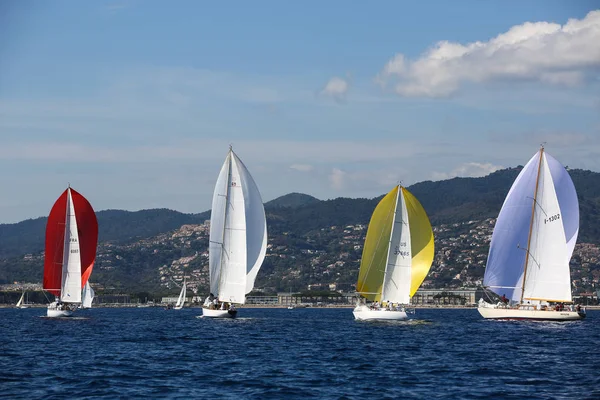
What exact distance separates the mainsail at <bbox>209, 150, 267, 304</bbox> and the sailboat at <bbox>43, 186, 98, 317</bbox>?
14.1m

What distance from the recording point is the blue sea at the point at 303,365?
36.0 meters

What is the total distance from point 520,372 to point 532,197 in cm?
3938

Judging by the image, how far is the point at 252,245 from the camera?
80438 millimetres

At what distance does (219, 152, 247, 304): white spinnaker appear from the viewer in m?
80.0

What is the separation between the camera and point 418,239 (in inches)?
3078

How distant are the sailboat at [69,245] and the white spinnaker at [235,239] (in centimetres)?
1480

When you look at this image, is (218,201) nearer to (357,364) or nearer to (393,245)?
(393,245)

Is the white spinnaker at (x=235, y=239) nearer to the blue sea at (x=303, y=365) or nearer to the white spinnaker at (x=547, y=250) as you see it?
the blue sea at (x=303, y=365)

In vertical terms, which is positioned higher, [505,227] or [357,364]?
[505,227]

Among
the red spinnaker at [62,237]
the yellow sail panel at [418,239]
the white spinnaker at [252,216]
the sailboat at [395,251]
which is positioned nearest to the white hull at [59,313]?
the red spinnaker at [62,237]

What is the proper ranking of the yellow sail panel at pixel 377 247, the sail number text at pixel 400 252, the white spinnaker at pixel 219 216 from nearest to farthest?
the sail number text at pixel 400 252 → the yellow sail panel at pixel 377 247 → the white spinnaker at pixel 219 216

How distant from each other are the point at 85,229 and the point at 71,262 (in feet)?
10.8

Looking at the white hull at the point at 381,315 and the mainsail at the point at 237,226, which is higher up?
the mainsail at the point at 237,226

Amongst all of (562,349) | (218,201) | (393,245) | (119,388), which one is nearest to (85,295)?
(218,201)
